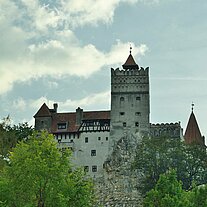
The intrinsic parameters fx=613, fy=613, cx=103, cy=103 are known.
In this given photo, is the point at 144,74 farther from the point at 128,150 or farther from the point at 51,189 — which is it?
the point at 51,189

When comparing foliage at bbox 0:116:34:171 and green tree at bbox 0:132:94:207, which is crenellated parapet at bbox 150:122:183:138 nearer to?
foliage at bbox 0:116:34:171

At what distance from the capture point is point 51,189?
149 feet

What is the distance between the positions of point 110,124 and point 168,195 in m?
34.5

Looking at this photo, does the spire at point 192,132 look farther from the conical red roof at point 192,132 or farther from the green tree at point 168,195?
the green tree at point 168,195

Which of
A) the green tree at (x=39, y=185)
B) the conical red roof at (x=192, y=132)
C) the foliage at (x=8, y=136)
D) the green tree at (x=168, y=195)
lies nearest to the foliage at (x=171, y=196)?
the green tree at (x=168, y=195)

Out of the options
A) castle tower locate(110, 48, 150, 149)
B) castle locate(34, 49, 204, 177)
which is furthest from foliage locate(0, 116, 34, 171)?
castle tower locate(110, 48, 150, 149)

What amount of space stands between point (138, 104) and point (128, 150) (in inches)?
257

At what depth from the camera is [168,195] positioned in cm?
4847

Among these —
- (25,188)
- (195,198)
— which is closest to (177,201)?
(195,198)

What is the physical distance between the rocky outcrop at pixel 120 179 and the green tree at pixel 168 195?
28.2 meters

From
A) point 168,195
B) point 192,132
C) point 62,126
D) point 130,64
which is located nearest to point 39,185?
point 168,195

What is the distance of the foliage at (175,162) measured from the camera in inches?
2899

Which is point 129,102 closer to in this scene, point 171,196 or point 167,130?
point 167,130

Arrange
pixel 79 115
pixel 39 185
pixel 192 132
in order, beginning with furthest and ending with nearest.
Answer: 1. pixel 192 132
2. pixel 79 115
3. pixel 39 185
